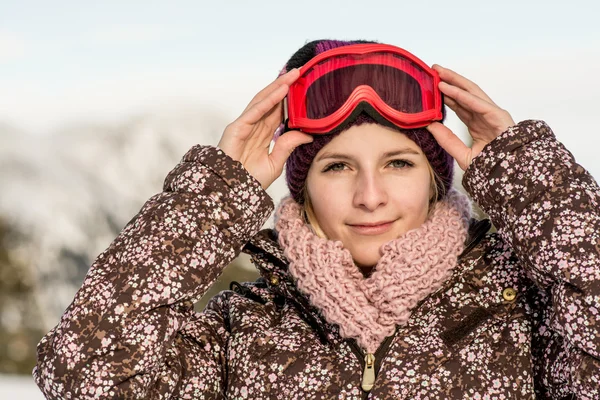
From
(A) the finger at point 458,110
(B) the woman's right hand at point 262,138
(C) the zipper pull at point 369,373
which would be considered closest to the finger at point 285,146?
(B) the woman's right hand at point 262,138

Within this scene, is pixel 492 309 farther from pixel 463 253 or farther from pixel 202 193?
pixel 202 193

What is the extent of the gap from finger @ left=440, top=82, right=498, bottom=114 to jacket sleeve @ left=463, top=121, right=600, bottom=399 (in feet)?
0.49

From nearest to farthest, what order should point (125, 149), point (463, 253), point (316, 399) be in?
point (316, 399) → point (463, 253) → point (125, 149)

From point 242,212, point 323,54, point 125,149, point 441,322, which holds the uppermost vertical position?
point 323,54

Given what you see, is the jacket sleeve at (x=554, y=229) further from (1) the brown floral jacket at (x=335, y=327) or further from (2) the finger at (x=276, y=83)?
(2) the finger at (x=276, y=83)

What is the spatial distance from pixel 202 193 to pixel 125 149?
679 cm

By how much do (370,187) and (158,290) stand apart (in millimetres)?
739

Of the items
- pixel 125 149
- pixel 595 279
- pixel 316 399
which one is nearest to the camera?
pixel 595 279

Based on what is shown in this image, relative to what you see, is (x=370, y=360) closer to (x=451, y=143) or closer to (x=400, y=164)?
(x=400, y=164)

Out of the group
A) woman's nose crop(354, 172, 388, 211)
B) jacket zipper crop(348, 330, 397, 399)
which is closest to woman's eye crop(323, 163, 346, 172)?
woman's nose crop(354, 172, 388, 211)

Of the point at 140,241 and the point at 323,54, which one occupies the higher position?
the point at 323,54

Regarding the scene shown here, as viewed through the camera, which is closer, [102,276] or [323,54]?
[102,276]

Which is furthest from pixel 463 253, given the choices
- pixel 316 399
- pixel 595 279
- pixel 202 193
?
pixel 202 193

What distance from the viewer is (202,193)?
8.17 feet
